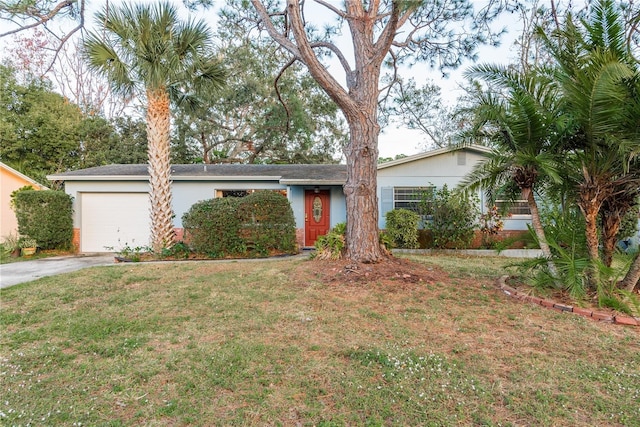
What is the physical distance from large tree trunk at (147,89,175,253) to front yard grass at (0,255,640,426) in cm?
401

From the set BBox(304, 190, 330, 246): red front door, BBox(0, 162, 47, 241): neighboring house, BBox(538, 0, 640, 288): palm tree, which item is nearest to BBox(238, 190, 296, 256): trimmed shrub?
BBox(304, 190, 330, 246): red front door

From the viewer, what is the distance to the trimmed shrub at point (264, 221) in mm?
9242

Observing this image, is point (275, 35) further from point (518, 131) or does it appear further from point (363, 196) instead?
point (518, 131)

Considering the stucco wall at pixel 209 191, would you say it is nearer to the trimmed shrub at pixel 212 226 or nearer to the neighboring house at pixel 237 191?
the neighboring house at pixel 237 191

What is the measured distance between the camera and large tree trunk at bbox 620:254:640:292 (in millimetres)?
4539

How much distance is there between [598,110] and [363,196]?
3.62 metres

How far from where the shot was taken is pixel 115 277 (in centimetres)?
640

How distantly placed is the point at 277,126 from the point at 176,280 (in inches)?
552

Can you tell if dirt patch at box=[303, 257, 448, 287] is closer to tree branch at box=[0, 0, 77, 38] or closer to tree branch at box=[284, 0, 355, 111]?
tree branch at box=[284, 0, 355, 111]

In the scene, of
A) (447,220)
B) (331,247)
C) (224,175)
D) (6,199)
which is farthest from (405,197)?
(6,199)

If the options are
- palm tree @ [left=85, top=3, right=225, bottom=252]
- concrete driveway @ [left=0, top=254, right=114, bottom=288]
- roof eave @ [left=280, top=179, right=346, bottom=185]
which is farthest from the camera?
roof eave @ [left=280, top=179, right=346, bottom=185]

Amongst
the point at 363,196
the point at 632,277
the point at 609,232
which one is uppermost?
the point at 363,196

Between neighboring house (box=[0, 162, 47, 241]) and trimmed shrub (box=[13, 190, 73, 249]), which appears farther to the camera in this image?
neighboring house (box=[0, 162, 47, 241])

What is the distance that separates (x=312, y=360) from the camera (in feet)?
10.1
